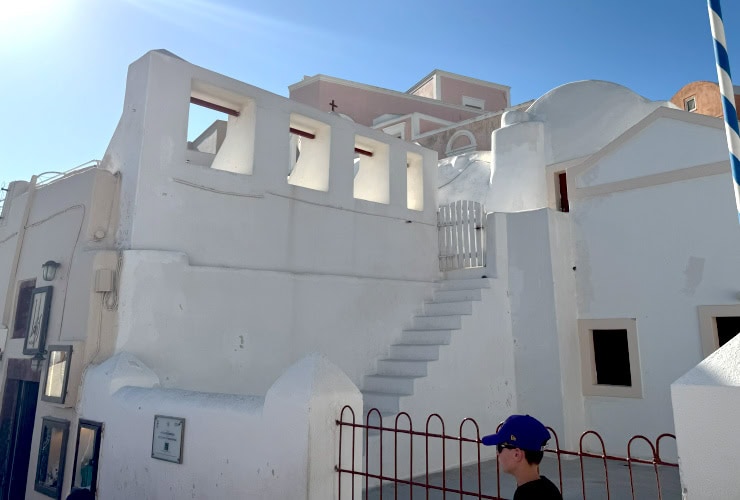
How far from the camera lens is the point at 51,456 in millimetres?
5641

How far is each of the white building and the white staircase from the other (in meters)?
0.04

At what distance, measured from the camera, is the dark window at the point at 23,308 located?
276 inches

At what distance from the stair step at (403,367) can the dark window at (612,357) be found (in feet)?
9.21

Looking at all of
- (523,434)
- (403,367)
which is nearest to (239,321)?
(403,367)

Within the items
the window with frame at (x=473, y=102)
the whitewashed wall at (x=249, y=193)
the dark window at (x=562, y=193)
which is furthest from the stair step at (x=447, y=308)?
the window with frame at (x=473, y=102)

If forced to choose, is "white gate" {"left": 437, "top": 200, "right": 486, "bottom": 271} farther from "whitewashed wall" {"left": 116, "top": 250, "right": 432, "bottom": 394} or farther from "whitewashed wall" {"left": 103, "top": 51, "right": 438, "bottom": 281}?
"whitewashed wall" {"left": 116, "top": 250, "right": 432, "bottom": 394}

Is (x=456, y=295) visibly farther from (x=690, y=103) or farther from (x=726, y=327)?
(x=690, y=103)

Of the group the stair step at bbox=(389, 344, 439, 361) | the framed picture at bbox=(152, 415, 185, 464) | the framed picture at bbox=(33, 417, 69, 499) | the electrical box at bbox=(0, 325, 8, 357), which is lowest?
the framed picture at bbox=(33, 417, 69, 499)

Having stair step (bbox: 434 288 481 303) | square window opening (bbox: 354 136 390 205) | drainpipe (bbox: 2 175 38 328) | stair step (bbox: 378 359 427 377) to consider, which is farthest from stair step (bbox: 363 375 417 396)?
drainpipe (bbox: 2 175 38 328)

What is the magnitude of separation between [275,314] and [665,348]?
5.31 m

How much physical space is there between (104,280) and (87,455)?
5.51 ft

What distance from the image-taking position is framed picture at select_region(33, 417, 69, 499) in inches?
213

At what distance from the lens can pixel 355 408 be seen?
3.97m

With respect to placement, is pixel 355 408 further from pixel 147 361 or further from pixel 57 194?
pixel 57 194
